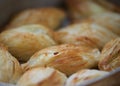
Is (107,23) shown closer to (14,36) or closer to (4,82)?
(14,36)

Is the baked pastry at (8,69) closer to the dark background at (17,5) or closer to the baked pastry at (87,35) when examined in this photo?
the baked pastry at (87,35)

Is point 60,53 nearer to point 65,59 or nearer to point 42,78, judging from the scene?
point 65,59

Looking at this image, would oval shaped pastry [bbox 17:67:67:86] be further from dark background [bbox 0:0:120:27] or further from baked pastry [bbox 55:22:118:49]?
dark background [bbox 0:0:120:27]

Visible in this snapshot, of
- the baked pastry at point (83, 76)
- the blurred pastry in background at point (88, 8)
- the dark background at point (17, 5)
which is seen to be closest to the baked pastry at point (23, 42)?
the baked pastry at point (83, 76)

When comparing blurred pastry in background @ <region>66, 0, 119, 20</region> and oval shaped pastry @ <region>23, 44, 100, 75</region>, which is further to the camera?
blurred pastry in background @ <region>66, 0, 119, 20</region>

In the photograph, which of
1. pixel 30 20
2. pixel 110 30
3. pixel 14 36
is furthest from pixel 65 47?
pixel 30 20

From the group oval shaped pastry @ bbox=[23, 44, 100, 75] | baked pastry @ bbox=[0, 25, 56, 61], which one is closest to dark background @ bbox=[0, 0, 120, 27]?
baked pastry @ bbox=[0, 25, 56, 61]

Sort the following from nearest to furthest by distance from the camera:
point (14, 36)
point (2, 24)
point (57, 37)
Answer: point (14, 36)
point (57, 37)
point (2, 24)
